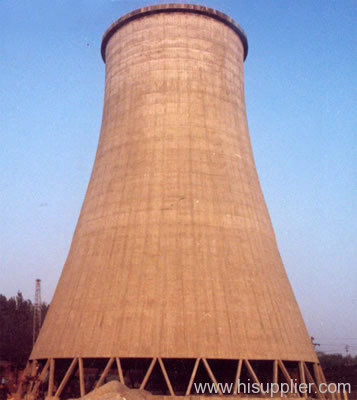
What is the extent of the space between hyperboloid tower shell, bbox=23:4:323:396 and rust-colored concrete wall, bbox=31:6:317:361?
4 centimetres

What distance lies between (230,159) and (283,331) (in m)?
5.54

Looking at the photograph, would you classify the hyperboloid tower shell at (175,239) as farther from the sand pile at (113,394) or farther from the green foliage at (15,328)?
the green foliage at (15,328)

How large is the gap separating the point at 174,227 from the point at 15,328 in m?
36.3

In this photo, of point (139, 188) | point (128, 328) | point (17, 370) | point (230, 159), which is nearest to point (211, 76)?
point (230, 159)

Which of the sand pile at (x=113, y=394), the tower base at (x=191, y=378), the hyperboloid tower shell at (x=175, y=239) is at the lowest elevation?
the sand pile at (x=113, y=394)

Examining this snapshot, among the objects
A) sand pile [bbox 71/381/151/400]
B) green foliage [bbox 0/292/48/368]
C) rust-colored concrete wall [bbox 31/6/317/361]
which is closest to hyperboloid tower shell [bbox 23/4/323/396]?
rust-colored concrete wall [bbox 31/6/317/361]

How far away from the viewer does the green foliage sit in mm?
41656

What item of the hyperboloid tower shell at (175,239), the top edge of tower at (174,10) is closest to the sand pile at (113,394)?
the hyperboloid tower shell at (175,239)

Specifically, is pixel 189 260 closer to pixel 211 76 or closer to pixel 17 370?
pixel 211 76

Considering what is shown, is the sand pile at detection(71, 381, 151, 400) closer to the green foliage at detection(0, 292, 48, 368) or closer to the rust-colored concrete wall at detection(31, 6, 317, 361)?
the rust-colored concrete wall at detection(31, 6, 317, 361)

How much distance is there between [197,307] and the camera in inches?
494

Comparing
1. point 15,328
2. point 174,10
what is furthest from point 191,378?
point 15,328

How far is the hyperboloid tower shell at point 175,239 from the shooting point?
1245 cm

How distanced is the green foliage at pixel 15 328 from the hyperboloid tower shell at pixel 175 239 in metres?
27.8
